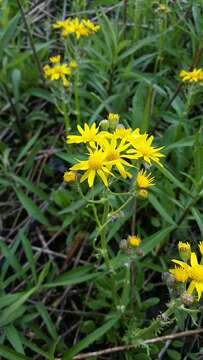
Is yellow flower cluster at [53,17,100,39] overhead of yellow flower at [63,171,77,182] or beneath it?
overhead

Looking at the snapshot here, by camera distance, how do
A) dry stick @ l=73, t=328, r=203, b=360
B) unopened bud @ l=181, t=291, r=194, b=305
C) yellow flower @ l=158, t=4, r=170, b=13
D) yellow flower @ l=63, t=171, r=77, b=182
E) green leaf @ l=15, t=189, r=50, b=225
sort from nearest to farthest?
unopened bud @ l=181, t=291, r=194, b=305 < yellow flower @ l=63, t=171, r=77, b=182 < dry stick @ l=73, t=328, r=203, b=360 < green leaf @ l=15, t=189, r=50, b=225 < yellow flower @ l=158, t=4, r=170, b=13

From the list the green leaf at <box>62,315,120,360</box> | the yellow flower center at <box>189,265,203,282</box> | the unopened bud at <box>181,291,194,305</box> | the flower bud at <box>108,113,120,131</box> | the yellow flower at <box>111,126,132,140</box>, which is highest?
the flower bud at <box>108,113,120,131</box>

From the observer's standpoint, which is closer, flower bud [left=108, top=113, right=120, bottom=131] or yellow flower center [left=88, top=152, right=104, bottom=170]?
yellow flower center [left=88, top=152, right=104, bottom=170]

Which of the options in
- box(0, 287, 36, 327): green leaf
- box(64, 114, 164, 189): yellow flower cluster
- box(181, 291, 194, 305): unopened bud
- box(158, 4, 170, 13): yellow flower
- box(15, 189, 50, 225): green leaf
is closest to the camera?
box(181, 291, 194, 305): unopened bud

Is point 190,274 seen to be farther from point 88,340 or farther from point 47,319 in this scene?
point 47,319

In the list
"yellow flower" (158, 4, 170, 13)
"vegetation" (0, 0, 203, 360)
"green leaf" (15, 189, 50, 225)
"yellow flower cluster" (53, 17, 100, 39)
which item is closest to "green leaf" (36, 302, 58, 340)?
"vegetation" (0, 0, 203, 360)

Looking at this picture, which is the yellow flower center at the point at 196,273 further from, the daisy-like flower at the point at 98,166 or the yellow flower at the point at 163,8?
the yellow flower at the point at 163,8

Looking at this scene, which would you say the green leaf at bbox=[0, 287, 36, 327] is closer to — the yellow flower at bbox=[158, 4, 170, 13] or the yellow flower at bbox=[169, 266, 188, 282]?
the yellow flower at bbox=[169, 266, 188, 282]

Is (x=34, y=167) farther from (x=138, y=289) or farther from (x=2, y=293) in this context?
(x=138, y=289)

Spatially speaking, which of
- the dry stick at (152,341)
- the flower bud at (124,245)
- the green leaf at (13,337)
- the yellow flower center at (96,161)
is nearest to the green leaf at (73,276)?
the green leaf at (13,337)
